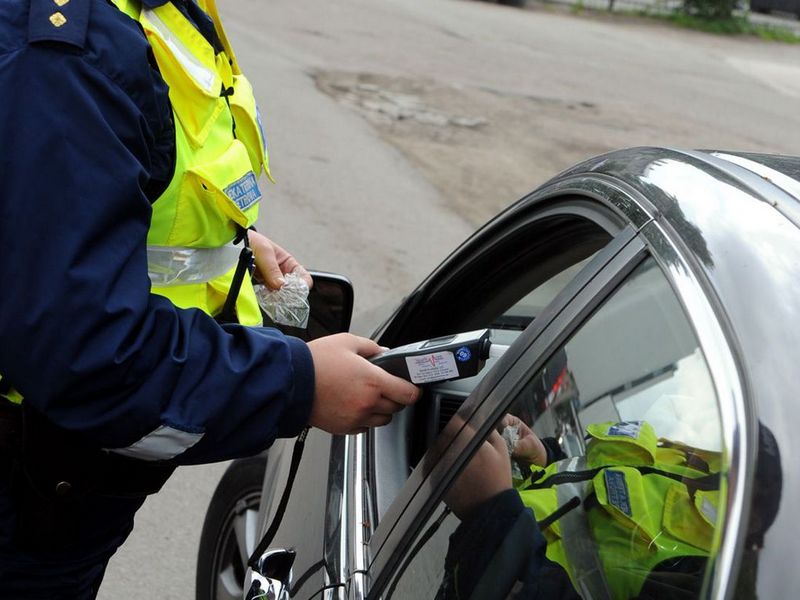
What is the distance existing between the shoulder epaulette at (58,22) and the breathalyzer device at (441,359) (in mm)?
630

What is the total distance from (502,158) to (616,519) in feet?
22.4

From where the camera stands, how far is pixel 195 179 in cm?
149

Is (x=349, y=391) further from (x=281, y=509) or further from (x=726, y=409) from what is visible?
(x=726, y=409)

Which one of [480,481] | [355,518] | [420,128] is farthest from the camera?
[420,128]

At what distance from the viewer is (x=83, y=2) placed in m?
1.31

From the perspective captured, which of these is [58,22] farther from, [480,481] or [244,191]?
[480,481]

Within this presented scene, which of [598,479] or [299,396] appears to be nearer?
[598,479]

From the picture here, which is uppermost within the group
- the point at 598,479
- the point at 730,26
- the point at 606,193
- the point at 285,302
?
the point at 606,193

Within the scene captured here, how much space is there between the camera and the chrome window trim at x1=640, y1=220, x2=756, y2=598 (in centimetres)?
94

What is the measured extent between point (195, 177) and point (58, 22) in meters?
0.30

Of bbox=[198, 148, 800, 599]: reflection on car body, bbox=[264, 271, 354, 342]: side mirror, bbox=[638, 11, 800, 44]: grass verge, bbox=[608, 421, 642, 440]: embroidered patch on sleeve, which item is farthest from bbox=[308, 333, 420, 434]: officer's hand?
bbox=[638, 11, 800, 44]: grass verge

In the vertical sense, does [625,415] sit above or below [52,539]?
above

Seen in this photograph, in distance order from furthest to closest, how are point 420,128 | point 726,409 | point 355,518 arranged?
point 420,128 < point 355,518 < point 726,409

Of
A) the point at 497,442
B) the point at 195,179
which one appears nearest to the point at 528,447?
the point at 497,442
